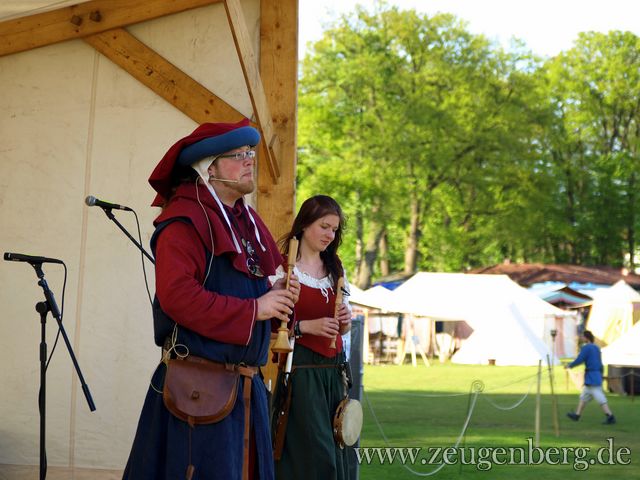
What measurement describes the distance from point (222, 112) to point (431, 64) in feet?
107

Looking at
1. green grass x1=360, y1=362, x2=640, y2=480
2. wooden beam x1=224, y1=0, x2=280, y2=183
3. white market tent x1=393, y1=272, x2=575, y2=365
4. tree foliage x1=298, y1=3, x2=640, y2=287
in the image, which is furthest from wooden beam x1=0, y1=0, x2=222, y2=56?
tree foliage x1=298, y1=3, x2=640, y2=287

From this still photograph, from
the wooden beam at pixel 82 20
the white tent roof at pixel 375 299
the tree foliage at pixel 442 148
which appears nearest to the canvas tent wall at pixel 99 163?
the wooden beam at pixel 82 20

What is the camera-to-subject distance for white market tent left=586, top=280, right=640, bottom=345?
2667cm

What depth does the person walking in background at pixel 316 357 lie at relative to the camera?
429cm

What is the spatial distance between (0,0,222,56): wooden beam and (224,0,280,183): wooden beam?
74 cm

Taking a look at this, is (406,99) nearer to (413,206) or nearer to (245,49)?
(413,206)

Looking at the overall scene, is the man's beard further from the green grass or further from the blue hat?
the green grass

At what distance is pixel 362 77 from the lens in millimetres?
36188

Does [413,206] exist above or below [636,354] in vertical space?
above

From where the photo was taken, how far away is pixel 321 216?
4.50 meters

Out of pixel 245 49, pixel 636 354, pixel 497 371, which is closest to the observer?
pixel 245 49

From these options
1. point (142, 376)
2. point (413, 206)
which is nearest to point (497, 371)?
point (413, 206)

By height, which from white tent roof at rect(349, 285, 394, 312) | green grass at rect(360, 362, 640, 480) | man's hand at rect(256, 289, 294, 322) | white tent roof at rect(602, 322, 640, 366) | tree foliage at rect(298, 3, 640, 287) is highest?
tree foliage at rect(298, 3, 640, 287)

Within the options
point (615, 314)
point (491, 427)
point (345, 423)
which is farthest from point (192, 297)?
point (615, 314)
